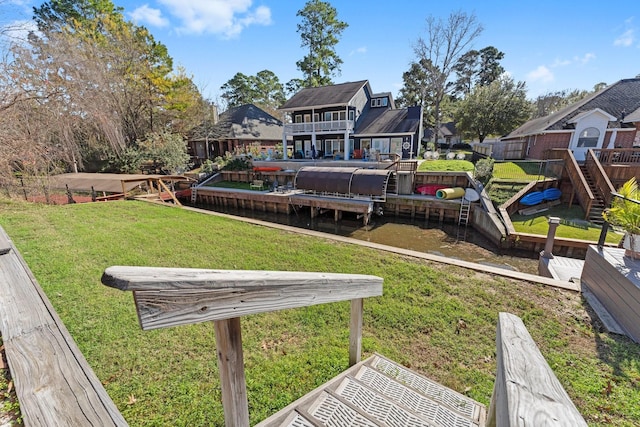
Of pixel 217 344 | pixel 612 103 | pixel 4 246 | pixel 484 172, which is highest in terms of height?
pixel 612 103

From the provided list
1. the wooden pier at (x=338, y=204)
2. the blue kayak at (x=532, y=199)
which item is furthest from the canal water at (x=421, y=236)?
the blue kayak at (x=532, y=199)

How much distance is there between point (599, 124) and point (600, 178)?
7.54 metres

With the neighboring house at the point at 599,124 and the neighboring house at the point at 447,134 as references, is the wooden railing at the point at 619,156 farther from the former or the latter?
the neighboring house at the point at 447,134

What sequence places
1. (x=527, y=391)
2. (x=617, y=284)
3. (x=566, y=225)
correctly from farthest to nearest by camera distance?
(x=566, y=225)
(x=617, y=284)
(x=527, y=391)

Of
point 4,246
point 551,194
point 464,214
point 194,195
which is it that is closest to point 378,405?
point 4,246

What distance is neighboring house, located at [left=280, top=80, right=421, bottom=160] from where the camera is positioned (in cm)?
2169

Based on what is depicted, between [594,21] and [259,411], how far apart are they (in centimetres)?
2001

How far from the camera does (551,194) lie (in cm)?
1309

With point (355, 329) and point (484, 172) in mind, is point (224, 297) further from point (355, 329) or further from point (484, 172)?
point (484, 172)

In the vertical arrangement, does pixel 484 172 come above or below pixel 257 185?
above

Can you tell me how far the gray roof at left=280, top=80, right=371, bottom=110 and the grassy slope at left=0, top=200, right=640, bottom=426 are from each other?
19379 millimetres

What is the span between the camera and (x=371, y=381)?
228 cm

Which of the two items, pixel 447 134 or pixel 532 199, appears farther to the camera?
pixel 447 134

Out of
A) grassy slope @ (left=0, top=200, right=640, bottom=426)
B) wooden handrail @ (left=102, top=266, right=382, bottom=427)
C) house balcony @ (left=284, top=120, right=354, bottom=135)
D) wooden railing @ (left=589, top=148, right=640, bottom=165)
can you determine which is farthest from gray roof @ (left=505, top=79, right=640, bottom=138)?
wooden handrail @ (left=102, top=266, right=382, bottom=427)
